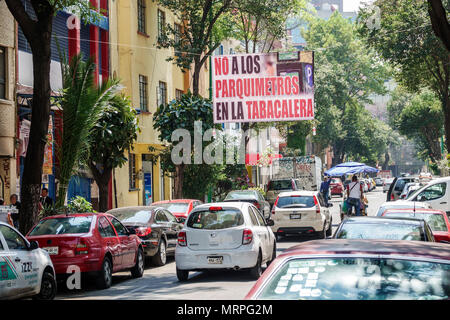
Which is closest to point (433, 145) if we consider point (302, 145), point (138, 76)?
point (302, 145)

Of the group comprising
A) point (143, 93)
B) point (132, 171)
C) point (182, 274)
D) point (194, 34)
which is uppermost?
point (194, 34)

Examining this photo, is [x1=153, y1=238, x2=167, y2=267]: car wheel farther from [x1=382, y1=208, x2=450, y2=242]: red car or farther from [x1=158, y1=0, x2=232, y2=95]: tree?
[x1=158, y1=0, x2=232, y2=95]: tree

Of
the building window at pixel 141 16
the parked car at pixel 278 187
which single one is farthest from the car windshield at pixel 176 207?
the parked car at pixel 278 187

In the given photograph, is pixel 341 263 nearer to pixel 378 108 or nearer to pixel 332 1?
pixel 378 108

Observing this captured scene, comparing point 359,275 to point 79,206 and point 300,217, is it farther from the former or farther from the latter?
point 300,217

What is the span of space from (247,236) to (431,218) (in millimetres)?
4031

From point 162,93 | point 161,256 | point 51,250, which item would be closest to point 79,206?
point 161,256

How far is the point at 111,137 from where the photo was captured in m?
21.5

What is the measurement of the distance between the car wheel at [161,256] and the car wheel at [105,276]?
3.61 metres

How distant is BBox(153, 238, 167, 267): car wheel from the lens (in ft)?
56.6

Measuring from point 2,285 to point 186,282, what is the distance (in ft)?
15.5

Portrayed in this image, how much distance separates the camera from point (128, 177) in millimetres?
31047

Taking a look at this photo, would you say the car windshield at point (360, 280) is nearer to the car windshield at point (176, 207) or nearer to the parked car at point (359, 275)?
the parked car at point (359, 275)
